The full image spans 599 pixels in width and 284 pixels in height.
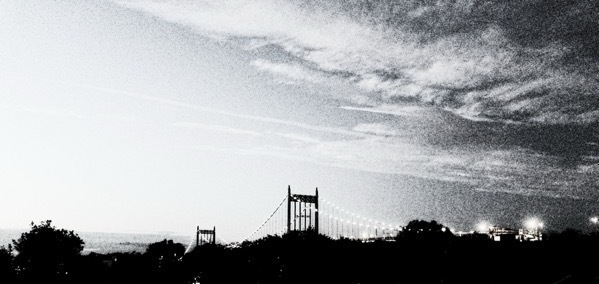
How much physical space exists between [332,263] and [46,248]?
27.3m

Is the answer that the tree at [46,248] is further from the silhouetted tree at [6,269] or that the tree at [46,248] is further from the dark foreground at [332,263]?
the silhouetted tree at [6,269]

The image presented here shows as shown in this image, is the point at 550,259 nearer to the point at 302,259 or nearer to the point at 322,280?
the point at 322,280

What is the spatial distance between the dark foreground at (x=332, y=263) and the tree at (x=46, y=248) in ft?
0.27

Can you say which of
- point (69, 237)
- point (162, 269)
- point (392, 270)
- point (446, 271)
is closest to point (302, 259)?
point (392, 270)

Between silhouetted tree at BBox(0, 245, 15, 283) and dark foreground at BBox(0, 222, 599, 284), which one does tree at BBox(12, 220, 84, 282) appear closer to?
dark foreground at BBox(0, 222, 599, 284)

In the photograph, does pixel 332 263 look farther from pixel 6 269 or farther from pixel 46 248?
pixel 46 248

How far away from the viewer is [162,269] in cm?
3791

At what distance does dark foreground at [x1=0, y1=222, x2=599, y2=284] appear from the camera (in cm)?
2461

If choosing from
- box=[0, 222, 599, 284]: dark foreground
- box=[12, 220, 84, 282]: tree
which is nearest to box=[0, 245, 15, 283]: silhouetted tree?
box=[0, 222, 599, 284]: dark foreground

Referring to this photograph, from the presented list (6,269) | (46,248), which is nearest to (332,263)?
(6,269)

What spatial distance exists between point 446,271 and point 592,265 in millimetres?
8819

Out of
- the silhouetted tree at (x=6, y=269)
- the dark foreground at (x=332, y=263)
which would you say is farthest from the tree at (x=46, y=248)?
the silhouetted tree at (x=6, y=269)

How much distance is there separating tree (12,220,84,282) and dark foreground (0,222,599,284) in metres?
0.08

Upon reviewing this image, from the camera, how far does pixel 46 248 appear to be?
40375 mm
